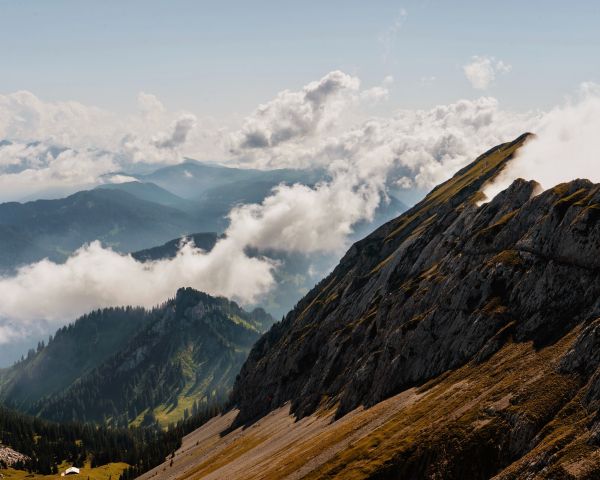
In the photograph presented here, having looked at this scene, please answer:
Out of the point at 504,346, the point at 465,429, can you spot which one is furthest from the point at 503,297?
the point at 465,429

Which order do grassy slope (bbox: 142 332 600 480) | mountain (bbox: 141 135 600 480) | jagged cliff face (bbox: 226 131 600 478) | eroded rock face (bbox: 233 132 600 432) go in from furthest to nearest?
eroded rock face (bbox: 233 132 600 432) < mountain (bbox: 141 135 600 480) < jagged cliff face (bbox: 226 131 600 478) < grassy slope (bbox: 142 332 600 480)

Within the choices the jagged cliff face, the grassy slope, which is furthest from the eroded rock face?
the grassy slope

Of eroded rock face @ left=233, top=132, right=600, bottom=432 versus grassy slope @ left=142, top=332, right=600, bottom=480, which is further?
eroded rock face @ left=233, top=132, right=600, bottom=432

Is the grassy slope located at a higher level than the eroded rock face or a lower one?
lower

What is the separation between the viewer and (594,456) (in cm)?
6575

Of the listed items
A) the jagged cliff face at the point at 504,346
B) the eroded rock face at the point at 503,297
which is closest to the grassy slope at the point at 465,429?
the jagged cliff face at the point at 504,346

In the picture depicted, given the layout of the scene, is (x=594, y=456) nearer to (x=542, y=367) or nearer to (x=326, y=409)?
(x=542, y=367)

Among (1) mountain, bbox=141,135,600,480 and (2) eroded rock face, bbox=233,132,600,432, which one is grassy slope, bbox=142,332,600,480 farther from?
(2) eroded rock face, bbox=233,132,600,432

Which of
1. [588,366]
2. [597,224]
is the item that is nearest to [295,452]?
[588,366]

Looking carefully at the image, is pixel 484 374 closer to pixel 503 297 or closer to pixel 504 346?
pixel 504 346

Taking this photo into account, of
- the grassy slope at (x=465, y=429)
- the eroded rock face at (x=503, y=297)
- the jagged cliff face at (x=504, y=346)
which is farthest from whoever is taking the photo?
the eroded rock face at (x=503, y=297)

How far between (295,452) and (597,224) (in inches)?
3550

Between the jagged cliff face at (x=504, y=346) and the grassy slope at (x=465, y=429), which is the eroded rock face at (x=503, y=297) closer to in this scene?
the jagged cliff face at (x=504, y=346)

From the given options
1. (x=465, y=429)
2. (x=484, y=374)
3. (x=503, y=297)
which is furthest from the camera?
(x=503, y=297)
